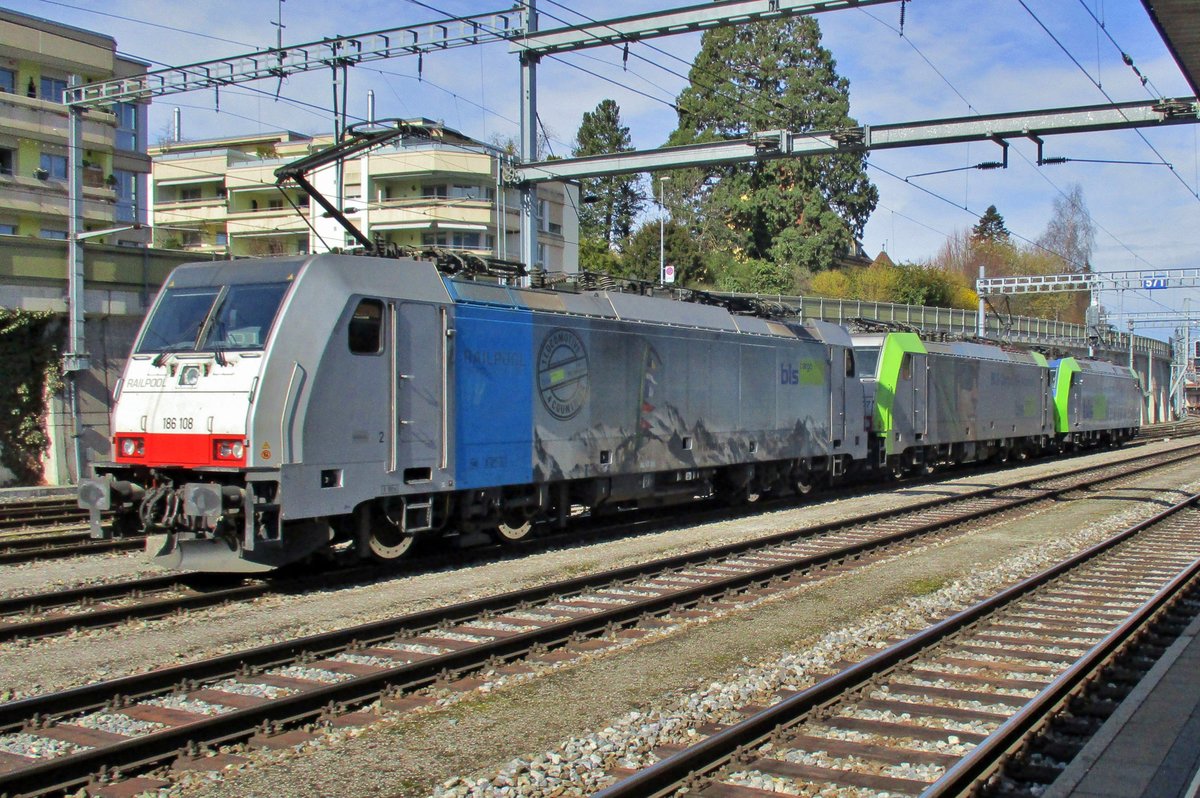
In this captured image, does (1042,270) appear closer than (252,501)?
No

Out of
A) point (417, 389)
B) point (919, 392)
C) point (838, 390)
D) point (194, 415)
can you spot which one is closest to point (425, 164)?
point (919, 392)

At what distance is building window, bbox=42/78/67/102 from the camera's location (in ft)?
120

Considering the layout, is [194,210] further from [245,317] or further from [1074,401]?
[245,317]

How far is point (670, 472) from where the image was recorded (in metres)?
16.4

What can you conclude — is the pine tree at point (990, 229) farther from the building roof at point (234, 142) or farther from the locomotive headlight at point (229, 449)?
the locomotive headlight at point (229, 449)

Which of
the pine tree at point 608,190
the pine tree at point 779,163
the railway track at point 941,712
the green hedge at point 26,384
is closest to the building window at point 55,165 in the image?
the green hedge at point 26,384

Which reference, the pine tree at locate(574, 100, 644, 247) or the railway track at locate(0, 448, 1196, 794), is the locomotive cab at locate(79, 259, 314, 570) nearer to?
the railway track at locate(0, 448, 1196, 794)

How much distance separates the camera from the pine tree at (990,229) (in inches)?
4535

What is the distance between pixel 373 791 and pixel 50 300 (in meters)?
21.2

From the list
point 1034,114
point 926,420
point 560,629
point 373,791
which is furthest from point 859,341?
point 373,791

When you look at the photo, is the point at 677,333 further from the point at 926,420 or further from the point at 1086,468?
the point at 1086,468

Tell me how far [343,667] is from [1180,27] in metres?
8.70

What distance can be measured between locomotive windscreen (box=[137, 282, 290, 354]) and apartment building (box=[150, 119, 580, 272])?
29240 millimetres

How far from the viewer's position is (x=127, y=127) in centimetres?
4431
